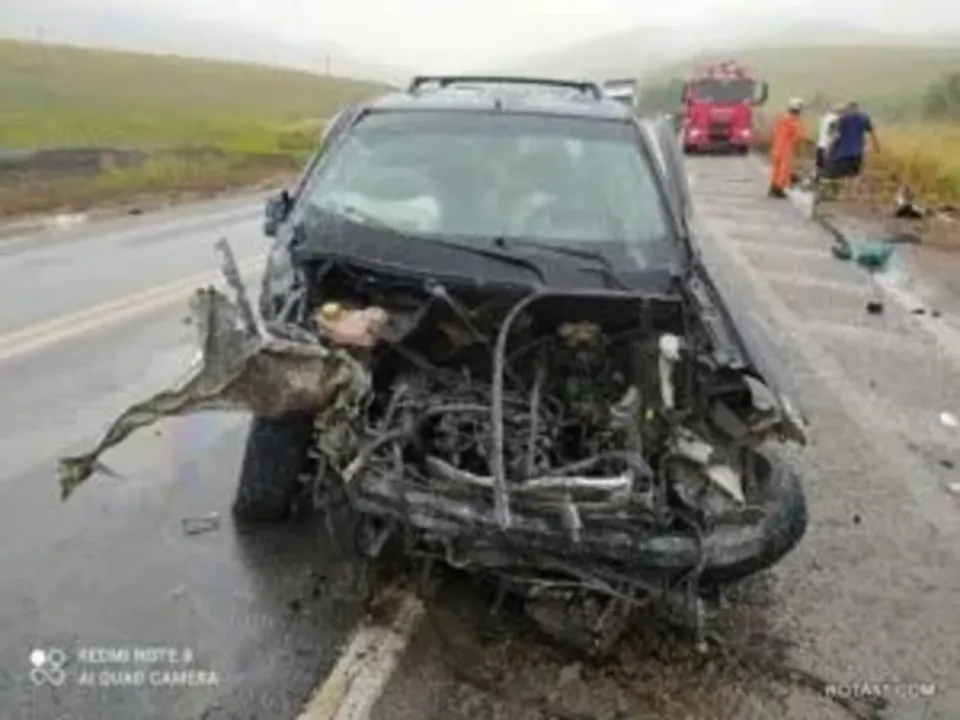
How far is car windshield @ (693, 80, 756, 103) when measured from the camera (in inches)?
1549

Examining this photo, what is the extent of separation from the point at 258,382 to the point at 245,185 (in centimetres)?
2359

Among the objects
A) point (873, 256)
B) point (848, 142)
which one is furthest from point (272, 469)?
point (848, 142)

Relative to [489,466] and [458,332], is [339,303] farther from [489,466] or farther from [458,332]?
[489,466]

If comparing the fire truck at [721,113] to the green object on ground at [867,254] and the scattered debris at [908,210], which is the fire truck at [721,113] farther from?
the green object on ground at [867,254]

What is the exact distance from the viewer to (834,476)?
26.2 ft

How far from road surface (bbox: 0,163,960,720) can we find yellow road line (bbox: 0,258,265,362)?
0.53 feet

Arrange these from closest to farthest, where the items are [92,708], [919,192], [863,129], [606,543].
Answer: [92,708]
[606,543]
[863,129]
[919,192]

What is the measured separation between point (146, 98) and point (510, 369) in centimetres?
5982

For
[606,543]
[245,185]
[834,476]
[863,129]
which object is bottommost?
[245,185]

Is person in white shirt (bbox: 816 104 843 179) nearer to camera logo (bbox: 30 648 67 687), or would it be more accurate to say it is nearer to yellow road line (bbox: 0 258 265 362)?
yellow road line (bbox: 0 258 265 362)

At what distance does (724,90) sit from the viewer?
129 feet

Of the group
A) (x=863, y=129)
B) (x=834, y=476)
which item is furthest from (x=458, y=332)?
(x=863, y=129)

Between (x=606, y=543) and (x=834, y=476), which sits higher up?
(x=606, y=543)

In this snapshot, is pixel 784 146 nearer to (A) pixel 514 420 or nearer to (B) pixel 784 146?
(B) pixel 784 146
